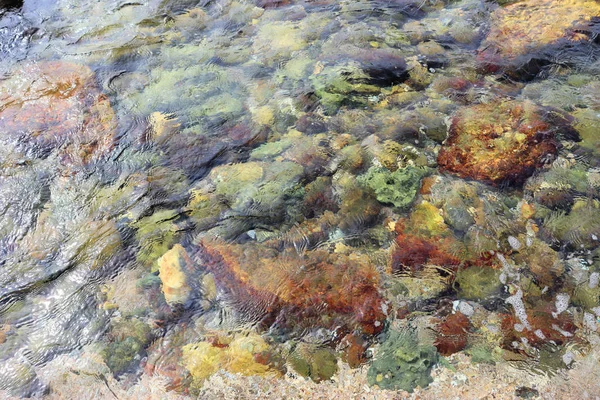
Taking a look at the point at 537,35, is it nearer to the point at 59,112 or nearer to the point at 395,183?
the point at 395,183

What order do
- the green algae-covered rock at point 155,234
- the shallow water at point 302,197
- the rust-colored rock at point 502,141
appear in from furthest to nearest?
the rust-colored rock at point 502,141 → the green algae-covered rock at point 155,234 → the shallow water at point 302,197

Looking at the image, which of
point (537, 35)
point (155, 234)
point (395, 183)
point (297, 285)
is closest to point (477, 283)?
point (395, 183)

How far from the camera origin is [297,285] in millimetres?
1941

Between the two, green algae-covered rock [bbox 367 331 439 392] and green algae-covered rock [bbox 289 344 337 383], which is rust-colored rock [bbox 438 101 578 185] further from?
green algae-covered rock [bbox 289 344 337 383]

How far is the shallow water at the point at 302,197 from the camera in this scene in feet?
5.91

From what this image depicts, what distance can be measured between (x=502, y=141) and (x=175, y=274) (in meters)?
1.69

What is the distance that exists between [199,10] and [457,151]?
2.16m

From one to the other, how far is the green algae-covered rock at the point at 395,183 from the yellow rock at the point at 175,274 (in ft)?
3.00

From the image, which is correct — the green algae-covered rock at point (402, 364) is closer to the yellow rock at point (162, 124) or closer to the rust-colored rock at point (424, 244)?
the rust-colored rock at point (424, 244)

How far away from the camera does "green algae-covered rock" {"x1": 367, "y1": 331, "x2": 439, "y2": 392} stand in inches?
66.7

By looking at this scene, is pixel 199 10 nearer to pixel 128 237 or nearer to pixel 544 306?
pixel 128 237

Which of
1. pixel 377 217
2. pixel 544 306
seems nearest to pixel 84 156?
pixel 377 217

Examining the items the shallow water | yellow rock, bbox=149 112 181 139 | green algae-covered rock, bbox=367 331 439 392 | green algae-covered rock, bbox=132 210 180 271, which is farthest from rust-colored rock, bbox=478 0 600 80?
green algae-covered rock, bbox=132 210 180 271

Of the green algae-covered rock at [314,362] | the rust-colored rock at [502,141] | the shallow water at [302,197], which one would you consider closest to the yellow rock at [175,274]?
the shallow water at [302,197]
